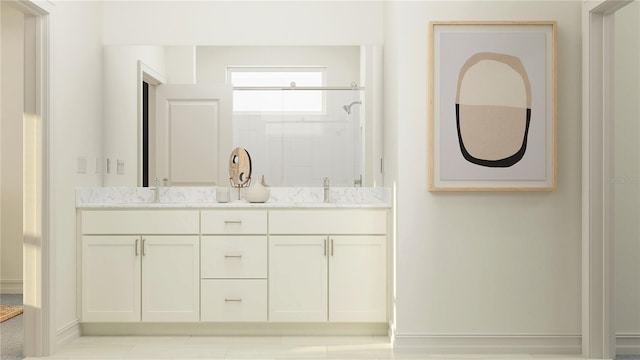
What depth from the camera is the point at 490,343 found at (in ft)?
10.5

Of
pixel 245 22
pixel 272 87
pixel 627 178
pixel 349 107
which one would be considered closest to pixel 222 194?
pixel 272 87

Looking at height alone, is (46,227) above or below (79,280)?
above

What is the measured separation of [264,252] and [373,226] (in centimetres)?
68

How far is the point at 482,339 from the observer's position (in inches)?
126

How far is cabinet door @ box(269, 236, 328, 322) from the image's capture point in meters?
3.50

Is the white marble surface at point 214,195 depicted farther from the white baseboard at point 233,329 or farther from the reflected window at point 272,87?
the white baseboard at point 233,329

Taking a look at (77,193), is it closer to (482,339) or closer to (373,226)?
(373,226)

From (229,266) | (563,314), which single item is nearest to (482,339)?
(563,314)

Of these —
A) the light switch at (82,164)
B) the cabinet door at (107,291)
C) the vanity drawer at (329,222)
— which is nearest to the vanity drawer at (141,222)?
the cabinet door at (107,291)

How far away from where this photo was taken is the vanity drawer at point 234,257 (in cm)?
351

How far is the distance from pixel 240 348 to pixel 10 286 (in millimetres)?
2577

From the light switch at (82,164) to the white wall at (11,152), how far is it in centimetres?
161

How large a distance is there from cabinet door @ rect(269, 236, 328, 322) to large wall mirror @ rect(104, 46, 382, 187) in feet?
1.90

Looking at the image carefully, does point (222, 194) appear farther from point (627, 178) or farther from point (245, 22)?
point (627, 178)
